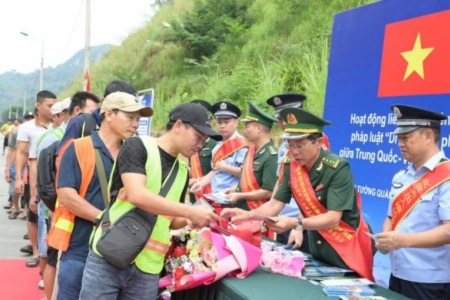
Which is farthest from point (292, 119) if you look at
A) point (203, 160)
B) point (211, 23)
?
point (211, 23)

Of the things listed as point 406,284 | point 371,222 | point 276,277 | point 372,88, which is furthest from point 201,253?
point 372,88

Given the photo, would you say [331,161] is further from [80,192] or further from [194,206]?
[80,192]

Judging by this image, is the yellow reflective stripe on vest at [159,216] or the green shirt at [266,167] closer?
the yellow reflective stripe on vest at [159,216]

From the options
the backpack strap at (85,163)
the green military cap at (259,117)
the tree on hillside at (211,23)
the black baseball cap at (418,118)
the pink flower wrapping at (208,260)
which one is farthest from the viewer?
the tree on hillside at (211,23)

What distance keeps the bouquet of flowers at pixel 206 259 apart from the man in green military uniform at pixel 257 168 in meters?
1.12

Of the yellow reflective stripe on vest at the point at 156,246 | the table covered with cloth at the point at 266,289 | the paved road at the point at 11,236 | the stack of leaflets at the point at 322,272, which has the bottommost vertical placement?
the paved road at the point at 11,236

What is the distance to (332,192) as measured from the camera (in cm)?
292

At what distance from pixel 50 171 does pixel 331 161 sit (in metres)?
1.92

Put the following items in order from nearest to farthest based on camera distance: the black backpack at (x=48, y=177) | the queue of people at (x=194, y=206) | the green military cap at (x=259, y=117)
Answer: the queue of people at (x=194, y=206)
the black backpack at (x=48, y=177)
the green military cap at (x=259, y=117)

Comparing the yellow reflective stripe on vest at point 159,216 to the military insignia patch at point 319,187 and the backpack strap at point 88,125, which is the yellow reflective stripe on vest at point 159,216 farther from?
the backpack strap at point 88,125

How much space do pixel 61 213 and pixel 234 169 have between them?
2.17 m

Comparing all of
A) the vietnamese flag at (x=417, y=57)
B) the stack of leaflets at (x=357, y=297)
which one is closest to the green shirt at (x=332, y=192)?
the stack of leaflets at (x=357, y=297)

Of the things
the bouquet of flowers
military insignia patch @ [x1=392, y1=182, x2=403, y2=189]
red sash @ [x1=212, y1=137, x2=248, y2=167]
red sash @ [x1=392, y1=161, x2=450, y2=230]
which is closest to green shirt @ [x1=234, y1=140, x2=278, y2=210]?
red sash @ [x1=212, y1=137, x2=248, y2=167]

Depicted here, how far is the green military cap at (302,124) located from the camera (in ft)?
9.72
